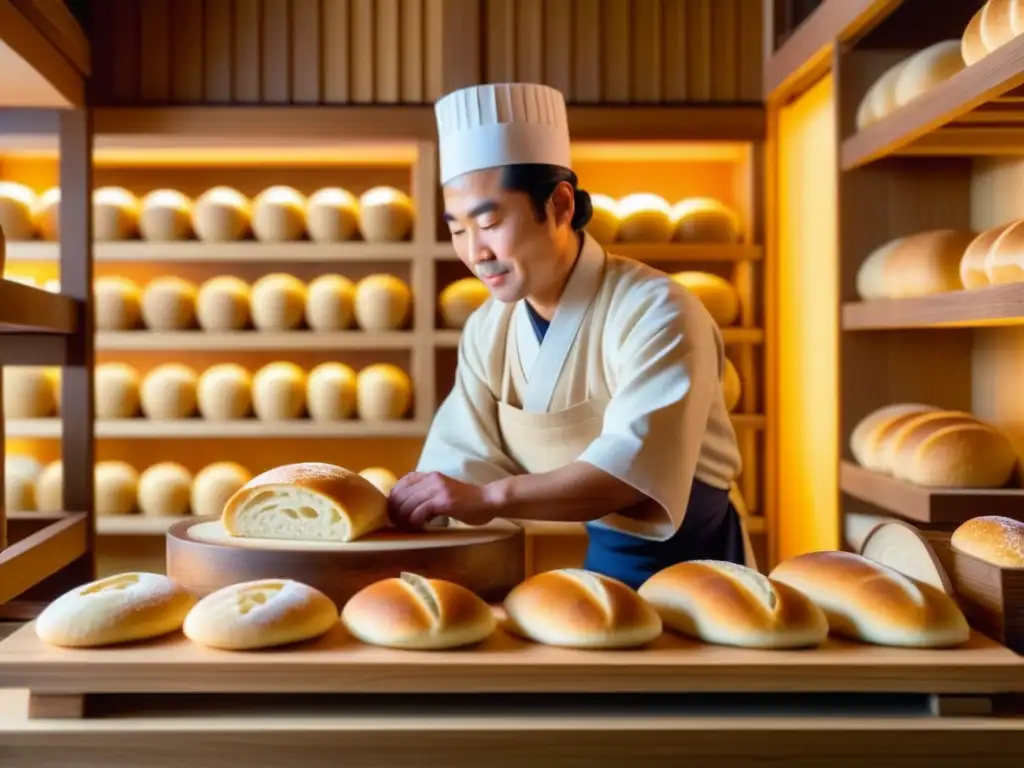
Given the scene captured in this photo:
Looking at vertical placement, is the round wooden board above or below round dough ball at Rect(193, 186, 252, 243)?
below

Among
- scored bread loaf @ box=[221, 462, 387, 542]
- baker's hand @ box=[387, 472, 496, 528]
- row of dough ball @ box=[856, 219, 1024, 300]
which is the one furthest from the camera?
row of dough ball @ box=[856, 219, 1024, 300]

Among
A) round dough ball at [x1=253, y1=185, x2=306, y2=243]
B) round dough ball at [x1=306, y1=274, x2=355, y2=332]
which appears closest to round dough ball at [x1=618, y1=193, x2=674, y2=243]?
round dough ball at [x1=306, y1=274, x2=355, y2=332]

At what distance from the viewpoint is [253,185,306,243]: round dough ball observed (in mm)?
3596

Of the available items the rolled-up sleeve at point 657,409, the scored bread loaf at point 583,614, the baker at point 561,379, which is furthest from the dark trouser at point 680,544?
the scored bread loaf at point 583,614

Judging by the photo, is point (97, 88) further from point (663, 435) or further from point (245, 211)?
point (663, 435)

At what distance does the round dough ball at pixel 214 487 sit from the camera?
11.6 ft

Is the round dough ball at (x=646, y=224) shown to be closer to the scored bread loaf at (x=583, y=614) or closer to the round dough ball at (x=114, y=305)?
the round dough ball at (x=114, y=305)

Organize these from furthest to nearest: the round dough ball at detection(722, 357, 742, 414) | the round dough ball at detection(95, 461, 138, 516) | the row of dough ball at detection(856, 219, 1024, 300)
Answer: the round dough ball at detection(95, 461, 138, 516), the round dough ball at detection(722, 357, 742, 414), the row of dough ball at detection(856, 219, 1024, 300)

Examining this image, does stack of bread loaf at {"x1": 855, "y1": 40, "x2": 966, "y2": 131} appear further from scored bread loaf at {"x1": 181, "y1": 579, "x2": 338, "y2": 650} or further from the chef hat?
scored bread loaf at {"x1": 181, "y1": 579, "x2": 338, "y2": 650}

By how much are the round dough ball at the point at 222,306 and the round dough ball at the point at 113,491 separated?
0.55 m

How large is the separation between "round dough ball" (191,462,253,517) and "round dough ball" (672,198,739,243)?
5.33 ft

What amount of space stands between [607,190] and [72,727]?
3202 mm

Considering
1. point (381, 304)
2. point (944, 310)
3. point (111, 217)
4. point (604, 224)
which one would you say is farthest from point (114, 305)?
point (944, 310)

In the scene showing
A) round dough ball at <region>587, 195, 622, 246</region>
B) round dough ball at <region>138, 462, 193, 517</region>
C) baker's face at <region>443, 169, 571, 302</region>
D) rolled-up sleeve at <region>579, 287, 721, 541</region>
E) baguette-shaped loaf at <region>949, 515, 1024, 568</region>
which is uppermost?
round dough ball at <region>587, 195, 622, 246</region>
